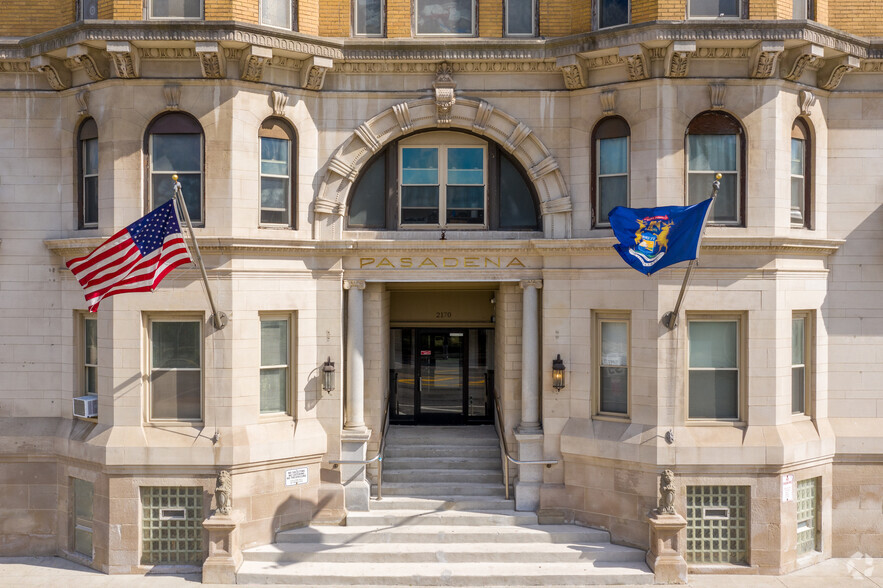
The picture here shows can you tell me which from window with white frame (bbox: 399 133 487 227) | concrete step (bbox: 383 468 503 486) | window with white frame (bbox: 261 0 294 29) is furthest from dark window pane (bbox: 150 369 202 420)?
window with white frame (bbox: 261 0 294 29)

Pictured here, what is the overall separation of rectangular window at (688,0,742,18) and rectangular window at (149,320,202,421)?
1060 centimetres

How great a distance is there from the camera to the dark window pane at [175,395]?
553 inches

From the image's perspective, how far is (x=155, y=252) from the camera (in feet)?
41.0

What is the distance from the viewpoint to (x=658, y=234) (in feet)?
41.2

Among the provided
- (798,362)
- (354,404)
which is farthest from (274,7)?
(798,362)

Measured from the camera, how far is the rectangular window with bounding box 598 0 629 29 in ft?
46.4

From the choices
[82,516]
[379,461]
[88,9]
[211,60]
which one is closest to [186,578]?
[82,516]

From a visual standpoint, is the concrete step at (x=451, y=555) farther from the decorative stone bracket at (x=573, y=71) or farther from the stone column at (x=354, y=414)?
the decorative stone bracket at (x=573, y=71)

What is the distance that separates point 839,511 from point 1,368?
1648 centimetres

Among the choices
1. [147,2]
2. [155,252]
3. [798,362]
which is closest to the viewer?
[155,252]

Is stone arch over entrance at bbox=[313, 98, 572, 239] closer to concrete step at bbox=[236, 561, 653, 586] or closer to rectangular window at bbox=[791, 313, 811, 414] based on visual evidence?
rectangular window at bbox=[791, 313, 811, 414]

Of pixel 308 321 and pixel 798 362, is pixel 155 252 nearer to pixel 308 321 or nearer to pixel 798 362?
pixel 308 321

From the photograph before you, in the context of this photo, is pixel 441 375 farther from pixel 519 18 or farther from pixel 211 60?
pixel 211 60

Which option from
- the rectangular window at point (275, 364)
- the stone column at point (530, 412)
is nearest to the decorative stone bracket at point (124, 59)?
the rectangular window at point (275, 364)
